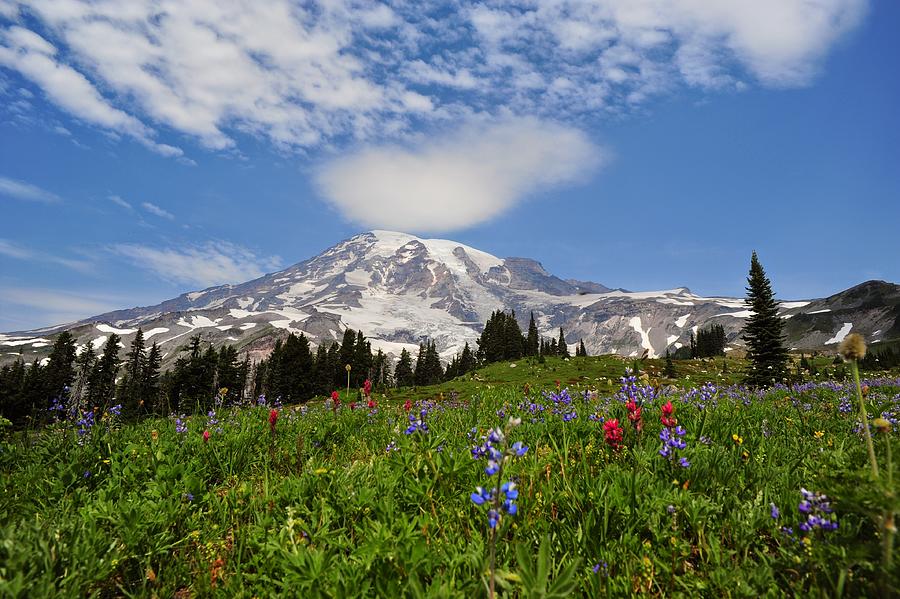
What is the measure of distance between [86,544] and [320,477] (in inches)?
71.7

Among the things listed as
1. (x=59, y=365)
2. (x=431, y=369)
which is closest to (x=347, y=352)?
(x=431, y=369)

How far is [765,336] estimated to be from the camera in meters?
38.7

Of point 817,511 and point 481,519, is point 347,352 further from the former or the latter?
point 817,511

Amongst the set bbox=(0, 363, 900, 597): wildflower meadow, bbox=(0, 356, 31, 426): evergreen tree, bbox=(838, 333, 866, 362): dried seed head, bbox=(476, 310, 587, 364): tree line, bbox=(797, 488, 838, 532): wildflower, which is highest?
bbox=(476, 310, 587, 364): tree line

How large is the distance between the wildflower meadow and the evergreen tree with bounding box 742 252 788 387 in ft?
126

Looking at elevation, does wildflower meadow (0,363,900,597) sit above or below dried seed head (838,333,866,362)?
below

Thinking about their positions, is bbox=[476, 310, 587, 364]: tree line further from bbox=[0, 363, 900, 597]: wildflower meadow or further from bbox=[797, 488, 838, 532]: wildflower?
bbox=[797, 488, 838, 532]: wildflower

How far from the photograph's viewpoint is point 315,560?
2.81 m

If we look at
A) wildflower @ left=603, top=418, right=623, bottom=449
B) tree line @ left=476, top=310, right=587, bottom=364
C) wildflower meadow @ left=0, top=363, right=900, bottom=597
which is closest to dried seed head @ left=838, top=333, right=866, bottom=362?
wildflower meadow @ left=0, top=363, right=900, bottom=597

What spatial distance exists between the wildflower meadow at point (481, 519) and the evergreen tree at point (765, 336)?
38454mm

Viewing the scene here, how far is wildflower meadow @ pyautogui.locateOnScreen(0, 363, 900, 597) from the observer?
2.51 meters

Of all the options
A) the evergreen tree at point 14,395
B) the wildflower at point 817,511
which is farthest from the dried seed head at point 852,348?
the evergreen tree at point 14,395

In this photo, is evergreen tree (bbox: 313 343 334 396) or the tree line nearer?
evergreen tree (bbox: 313 343 334 396)

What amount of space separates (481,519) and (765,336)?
44.9 metres
